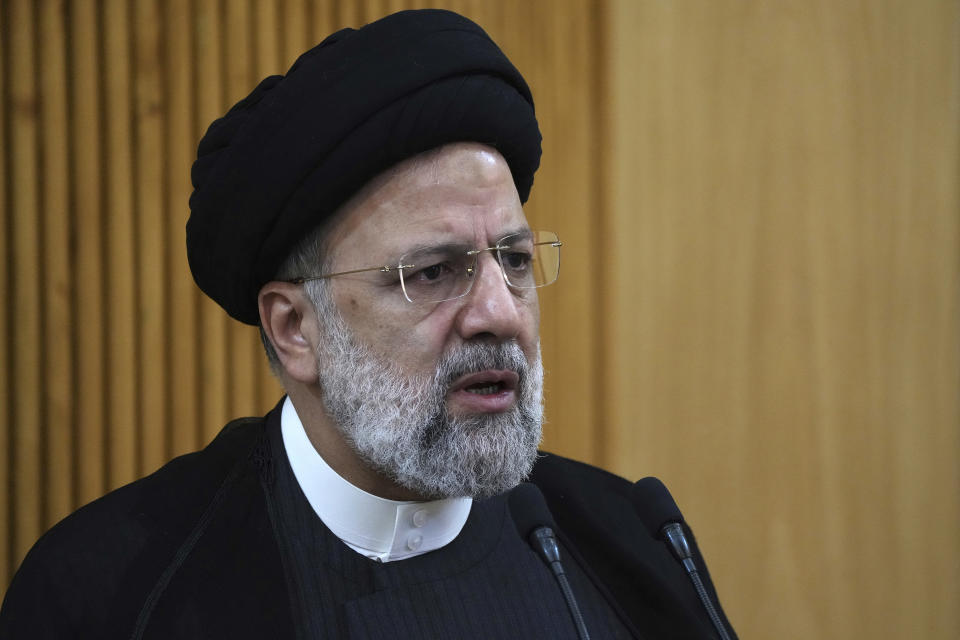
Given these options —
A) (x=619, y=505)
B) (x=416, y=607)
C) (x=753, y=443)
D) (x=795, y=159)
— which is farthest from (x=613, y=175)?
(x=416, y=607)

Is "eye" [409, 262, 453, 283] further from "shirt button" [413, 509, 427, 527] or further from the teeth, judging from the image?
"shirt button" [413, 509, 427, 527]

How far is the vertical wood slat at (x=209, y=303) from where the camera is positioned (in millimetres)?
2240

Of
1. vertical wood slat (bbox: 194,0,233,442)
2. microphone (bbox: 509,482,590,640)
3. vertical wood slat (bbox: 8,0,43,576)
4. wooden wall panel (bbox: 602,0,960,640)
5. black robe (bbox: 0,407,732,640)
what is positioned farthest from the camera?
wooden wall panel (bbox: 602,0,960,640)

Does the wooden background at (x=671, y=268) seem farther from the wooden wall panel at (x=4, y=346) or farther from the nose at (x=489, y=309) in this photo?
the nose at (x=489, y=309)

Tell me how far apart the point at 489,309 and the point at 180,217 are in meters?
1.15

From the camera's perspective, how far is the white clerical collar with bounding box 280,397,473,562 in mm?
1533

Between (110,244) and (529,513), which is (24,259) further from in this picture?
(529,513)

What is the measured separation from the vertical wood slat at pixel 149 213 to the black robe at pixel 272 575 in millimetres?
555

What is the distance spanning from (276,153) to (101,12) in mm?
1128

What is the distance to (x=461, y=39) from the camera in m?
1.50

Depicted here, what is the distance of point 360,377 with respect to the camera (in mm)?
1501

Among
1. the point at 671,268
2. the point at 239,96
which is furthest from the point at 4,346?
the point at 671,268

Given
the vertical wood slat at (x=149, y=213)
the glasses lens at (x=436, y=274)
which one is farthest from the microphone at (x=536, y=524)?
the vertical wood slat at (x=149, y=213)

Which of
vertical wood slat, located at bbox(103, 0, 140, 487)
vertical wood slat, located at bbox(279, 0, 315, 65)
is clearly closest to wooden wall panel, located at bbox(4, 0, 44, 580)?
vertical wood slat, located at bbox(103, 0, 140, 487)
